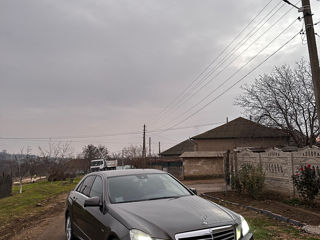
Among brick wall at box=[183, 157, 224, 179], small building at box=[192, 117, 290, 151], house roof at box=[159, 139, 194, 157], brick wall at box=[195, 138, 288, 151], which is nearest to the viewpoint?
brick wall at box=[183, 157, 224, 179]

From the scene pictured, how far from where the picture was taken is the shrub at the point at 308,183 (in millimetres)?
8539

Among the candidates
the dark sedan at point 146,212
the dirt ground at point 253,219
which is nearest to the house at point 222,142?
the dirt ground at point 253,219

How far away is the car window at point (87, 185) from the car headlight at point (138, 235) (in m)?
2.38

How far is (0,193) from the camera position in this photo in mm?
21578

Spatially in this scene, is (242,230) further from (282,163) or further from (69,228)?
(282,163)

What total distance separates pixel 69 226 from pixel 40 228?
2.76 meters

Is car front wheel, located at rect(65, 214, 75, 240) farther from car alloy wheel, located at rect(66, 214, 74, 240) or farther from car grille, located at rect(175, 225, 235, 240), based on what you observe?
car grille, located at rect(175, 225, 235, 240)

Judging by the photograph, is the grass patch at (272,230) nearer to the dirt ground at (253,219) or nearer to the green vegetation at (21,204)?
the dirt ground at (253,219)

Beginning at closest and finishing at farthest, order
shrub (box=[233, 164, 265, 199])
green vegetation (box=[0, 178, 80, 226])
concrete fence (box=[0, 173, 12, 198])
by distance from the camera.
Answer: shrub (box=[233, 164, 265, 199]) < green vegetation (box=[0, 178, 80, 226]) < concrete fence (box=[0, 173, 12, 198])

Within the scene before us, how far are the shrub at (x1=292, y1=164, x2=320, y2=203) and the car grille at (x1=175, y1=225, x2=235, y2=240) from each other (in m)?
6.44

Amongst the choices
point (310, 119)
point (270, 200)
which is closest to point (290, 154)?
point (270, 200)

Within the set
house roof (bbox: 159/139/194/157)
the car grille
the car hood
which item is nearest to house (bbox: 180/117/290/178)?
house roof (bbox: 159/139/194/157)

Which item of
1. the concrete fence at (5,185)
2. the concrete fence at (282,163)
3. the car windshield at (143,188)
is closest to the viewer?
the car windshield at (143,188)

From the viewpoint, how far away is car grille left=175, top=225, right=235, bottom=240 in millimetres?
3086
